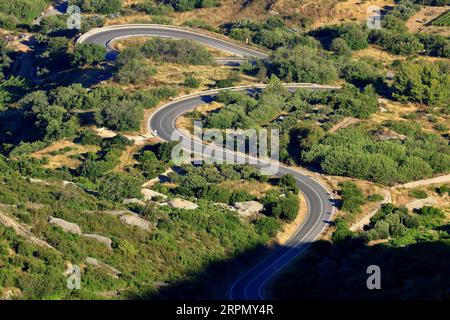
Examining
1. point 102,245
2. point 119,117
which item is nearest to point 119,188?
point 102,245

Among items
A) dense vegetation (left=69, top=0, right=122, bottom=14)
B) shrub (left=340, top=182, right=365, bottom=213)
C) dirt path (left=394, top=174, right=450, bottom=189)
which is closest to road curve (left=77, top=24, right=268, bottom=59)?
dense vegetation (left=69, top=0, right=122, bottom=14)

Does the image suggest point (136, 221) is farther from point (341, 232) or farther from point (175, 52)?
point (175, 52)

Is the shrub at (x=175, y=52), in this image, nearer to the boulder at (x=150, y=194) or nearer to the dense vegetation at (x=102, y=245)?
the dense vegetation at (x=102, y=245)

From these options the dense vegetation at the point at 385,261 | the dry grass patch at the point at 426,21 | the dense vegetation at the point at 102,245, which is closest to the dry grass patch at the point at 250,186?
the dense vegetation at the point at 102,245

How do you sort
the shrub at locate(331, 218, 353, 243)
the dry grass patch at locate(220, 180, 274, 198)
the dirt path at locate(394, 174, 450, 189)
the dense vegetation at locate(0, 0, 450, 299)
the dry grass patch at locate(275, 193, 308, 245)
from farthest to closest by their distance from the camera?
the dirt path at locate(394, 174, 450, 189)
the dry grass patch at locate(220, 180, 274, 198)
the dry grass patch at locate(275, 193, 308, 245)
the shrub at locate(331, 218, 353, 243)
the dense vegetation at locate(0, 0, 450, 299)

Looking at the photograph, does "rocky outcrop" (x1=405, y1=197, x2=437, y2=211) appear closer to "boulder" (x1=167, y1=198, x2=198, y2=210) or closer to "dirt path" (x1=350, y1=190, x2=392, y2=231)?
"dirt path" (x1=350, y1=190, x2=392, y2=231)
